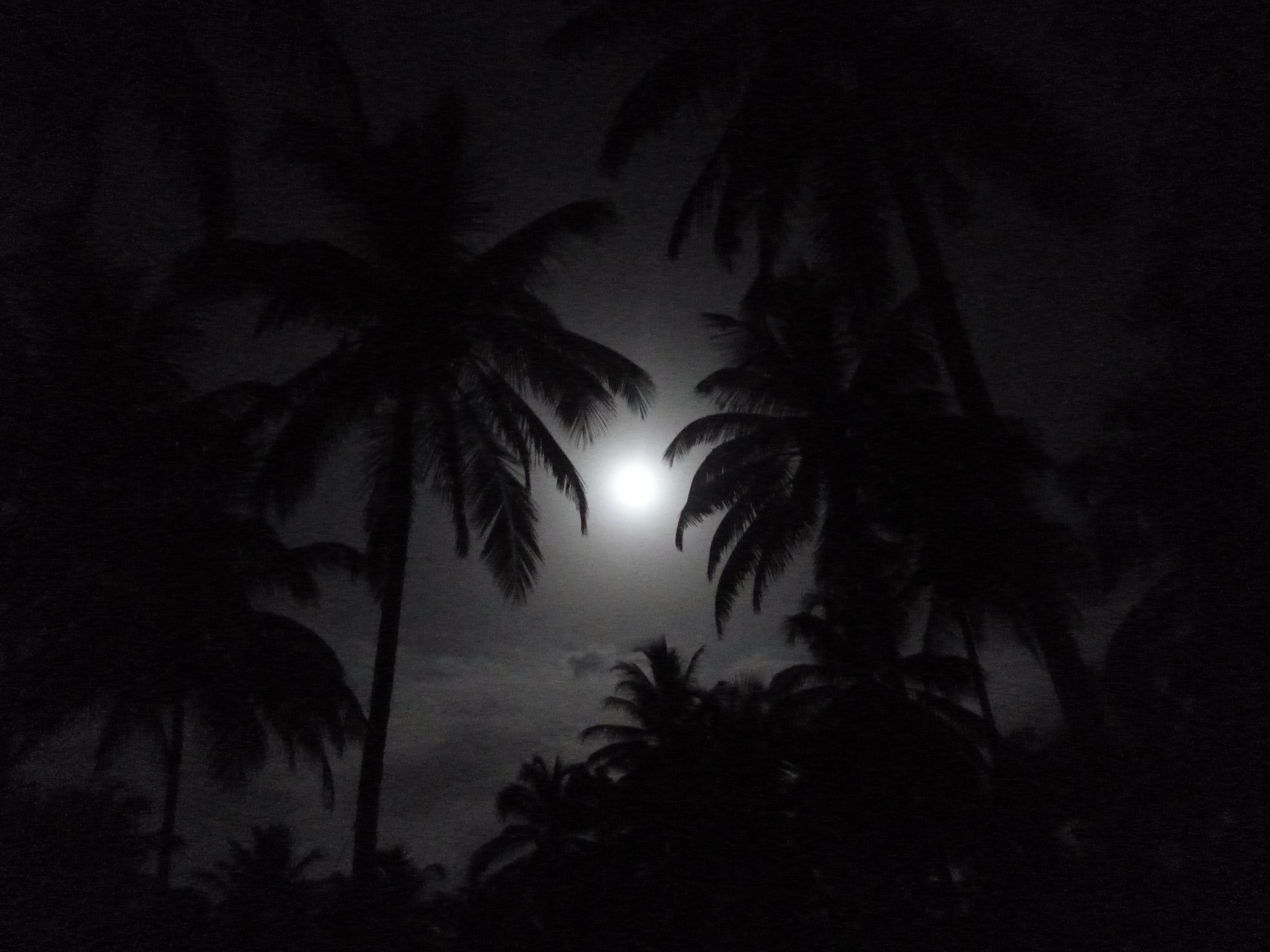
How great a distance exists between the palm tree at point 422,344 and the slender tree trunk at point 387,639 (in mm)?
28

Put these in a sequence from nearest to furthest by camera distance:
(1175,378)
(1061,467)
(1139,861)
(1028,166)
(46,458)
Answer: (1139,861), (1028,166), (46,458), (1175,378), (1061,467)

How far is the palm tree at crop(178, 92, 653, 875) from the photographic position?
29.7ft

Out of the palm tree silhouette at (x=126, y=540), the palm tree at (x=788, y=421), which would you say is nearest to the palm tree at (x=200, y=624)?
the palm tree silhouette at (x=126, y=540)

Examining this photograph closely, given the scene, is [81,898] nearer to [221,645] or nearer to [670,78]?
[221,645]

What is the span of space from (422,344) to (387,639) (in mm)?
3924

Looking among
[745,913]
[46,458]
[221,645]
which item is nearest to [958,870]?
[745,913]

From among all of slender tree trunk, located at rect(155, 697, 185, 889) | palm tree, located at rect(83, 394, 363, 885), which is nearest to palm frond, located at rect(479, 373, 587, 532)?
palm tree, located at rect(83, 394, 363, 885)

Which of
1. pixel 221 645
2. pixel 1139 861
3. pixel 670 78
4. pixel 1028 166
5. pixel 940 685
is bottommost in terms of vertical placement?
pixel 1139 861

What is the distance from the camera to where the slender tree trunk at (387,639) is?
7.66m

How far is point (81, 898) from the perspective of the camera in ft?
29.9

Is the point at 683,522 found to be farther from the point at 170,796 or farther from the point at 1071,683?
the point at 170,796

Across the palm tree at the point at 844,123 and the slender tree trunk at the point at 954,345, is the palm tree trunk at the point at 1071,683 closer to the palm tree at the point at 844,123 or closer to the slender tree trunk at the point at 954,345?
the slender tree trunk at the point at 954,345

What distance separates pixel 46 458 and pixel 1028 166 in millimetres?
13947

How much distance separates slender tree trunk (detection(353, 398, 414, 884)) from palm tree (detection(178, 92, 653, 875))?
0.03 m
